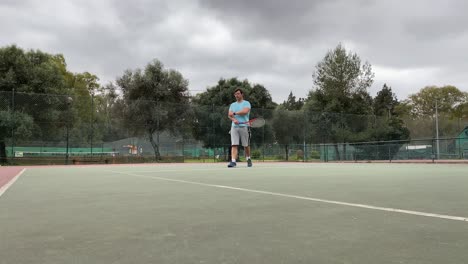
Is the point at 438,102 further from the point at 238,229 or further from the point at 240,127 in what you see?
the point at 238,229

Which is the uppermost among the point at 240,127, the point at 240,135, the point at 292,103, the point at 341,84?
the point at 292,103

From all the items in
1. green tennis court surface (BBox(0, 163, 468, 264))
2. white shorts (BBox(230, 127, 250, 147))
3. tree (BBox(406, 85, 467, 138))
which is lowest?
green tennis court surface (BBox(0, 163, 468, 264))

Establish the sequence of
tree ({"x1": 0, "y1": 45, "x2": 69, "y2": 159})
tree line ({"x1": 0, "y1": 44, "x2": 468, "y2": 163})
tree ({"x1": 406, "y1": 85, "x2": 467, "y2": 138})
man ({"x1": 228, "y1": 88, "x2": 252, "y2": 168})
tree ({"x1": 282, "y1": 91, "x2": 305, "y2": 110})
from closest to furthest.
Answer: man ({"x1": 228, "y1": 88, "x2": 252, "y2": 168}) → tree ({"x1": 0, "y1": 45, "x2": 69, "y2": 159}) → tree line ({"x1": 0, "y1": 44, "x2": 468, "y2": 163}) → tree ({"x1": 406, "y1": 85, "x2": 467, "y2": 138}) → tree ({"x1": 282, "y1": 91, "x2": 305, "y2": 110})

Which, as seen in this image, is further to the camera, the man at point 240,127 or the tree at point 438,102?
the tree at point 438,102

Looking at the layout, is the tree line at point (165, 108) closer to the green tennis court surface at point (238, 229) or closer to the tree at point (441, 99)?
the green tennis court surface at point (238, 229)

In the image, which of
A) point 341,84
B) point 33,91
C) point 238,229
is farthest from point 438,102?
point 238,229

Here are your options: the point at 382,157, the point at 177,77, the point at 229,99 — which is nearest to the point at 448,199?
the point at 382,157

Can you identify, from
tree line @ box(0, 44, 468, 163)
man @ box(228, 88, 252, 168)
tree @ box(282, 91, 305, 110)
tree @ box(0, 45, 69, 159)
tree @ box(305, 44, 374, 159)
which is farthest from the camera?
tree @ box(282, 91, 305, 110)

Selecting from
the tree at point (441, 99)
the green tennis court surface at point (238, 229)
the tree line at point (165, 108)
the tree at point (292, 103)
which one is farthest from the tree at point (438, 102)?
the green tennis court surface at point (238, 229)

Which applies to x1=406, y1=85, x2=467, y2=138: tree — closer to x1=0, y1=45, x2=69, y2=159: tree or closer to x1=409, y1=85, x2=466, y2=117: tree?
x1=409, y1=85, x2=466, y2=117: tree

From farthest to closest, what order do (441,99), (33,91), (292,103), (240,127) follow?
1. (292,103)
2. (441,99)
3. (33,91)
4. (240,127)

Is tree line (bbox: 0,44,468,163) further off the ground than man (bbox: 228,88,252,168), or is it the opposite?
tree line (bbox: 0,44,468,163)

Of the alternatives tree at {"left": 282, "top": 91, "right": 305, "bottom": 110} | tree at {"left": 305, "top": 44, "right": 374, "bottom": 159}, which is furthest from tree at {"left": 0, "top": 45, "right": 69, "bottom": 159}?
tree at {"left": 282, "top": 91, "right": 305, "bottom": 110}

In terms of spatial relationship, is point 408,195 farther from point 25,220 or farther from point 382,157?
point 382,157
